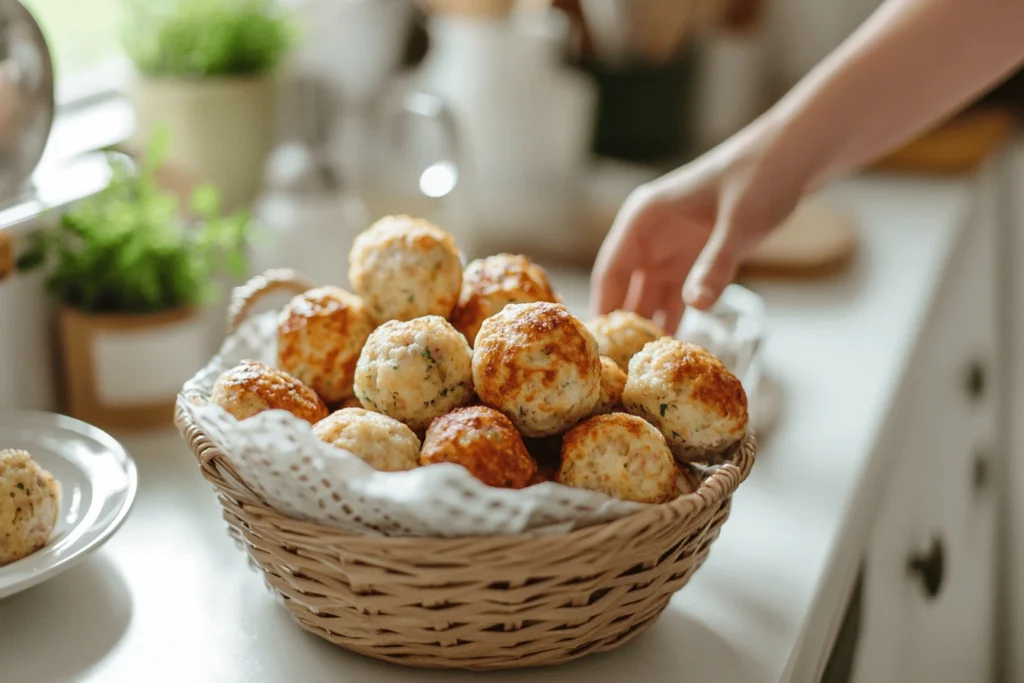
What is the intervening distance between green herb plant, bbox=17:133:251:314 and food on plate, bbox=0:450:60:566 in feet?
0.96

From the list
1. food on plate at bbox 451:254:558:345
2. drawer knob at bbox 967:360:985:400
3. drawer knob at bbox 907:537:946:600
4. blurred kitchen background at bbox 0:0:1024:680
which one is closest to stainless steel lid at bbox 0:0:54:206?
blurred kitchen background at bbox 0:0:1024:680

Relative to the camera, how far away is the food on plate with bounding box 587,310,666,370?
0.75m

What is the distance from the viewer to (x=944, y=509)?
50.8 inches

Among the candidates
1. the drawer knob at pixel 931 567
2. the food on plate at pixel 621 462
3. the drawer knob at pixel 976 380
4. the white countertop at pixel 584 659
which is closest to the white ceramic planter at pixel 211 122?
the white countertop at pixel 584 659

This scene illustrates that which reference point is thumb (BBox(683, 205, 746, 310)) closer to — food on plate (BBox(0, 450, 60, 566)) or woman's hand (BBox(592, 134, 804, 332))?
woman's hand (BBox(592, 134, 804, 332))

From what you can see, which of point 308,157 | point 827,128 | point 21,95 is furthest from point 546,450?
point 308,157

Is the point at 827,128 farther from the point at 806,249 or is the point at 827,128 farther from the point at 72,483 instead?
the point at 72,483

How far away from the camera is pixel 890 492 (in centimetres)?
104

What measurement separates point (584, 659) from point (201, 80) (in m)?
0.83

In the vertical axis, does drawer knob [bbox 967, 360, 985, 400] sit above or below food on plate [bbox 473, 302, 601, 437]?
below

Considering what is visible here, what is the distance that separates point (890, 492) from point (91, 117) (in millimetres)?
1085

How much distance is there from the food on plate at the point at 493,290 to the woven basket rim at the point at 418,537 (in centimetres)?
18

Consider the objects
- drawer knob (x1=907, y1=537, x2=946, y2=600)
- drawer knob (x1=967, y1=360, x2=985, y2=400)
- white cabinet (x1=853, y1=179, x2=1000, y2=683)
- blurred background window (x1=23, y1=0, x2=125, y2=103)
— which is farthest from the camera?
drawer knob (x1=967, y1=360, x2=985, y2=400)

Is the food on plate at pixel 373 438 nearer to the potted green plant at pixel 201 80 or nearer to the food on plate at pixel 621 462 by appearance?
the food on plate at pixel 621 462
